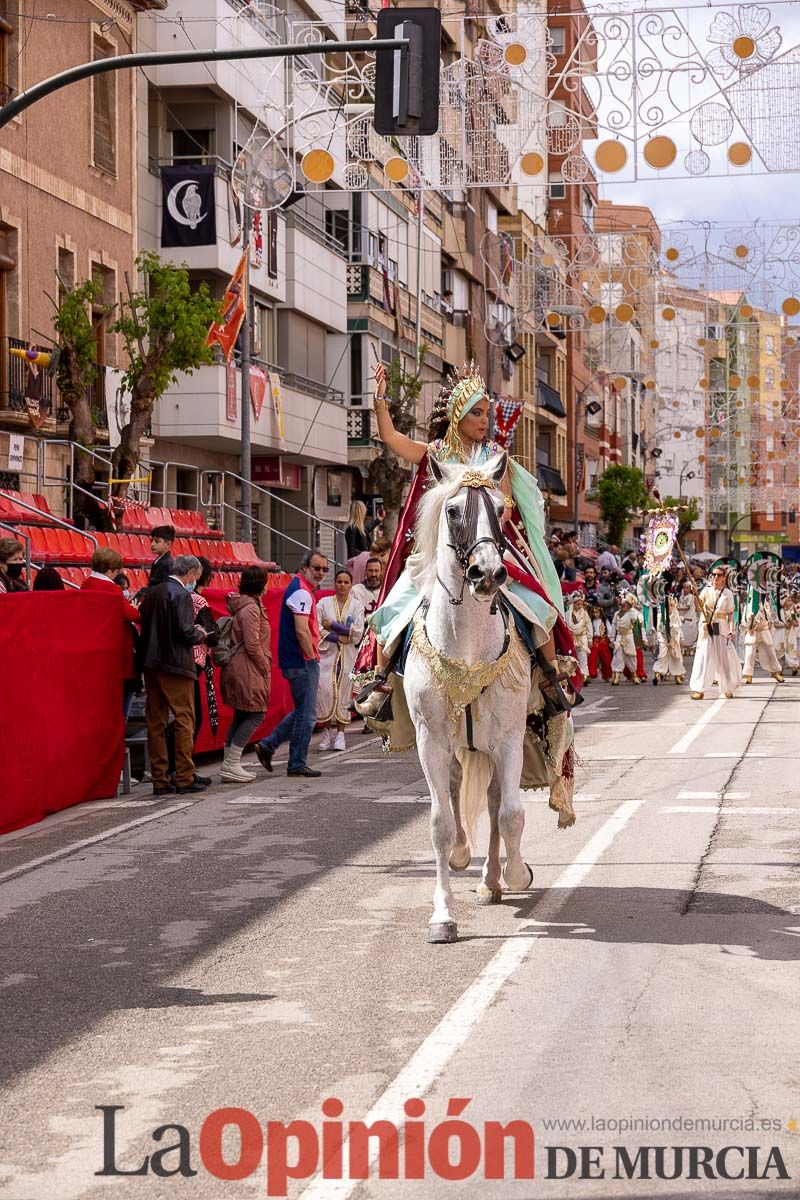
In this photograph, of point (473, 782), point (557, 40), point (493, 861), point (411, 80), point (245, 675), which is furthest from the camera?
point (557, 40)

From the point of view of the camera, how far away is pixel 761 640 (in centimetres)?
3003

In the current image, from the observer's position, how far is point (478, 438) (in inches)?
346

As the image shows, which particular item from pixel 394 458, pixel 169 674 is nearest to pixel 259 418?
pixel 394 458

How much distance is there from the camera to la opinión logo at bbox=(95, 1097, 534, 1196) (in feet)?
16.2

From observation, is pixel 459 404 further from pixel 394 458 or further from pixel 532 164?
pixel 394 458

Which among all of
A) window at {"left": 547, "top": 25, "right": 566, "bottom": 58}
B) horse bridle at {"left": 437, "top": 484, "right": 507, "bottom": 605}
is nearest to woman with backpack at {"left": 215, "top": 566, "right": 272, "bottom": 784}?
horse bridle at {"left": 437, "top": 484, "right": 507, "bottom": 605}

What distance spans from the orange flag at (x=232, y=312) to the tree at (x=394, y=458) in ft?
26.0

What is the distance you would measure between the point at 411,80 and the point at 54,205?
53.5 feet

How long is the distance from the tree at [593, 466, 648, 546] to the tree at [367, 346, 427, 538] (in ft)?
134

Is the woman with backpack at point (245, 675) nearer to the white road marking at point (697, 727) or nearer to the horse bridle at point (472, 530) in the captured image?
the white road marking at point (697, 727)

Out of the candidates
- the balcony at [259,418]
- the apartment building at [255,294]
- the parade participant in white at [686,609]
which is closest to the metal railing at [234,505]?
the apartment building at [255,294]

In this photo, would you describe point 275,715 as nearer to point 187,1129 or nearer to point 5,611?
point 5,611

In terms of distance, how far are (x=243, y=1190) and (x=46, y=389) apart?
24.4 m

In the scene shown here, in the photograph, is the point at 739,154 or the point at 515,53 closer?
the point at 739,154
